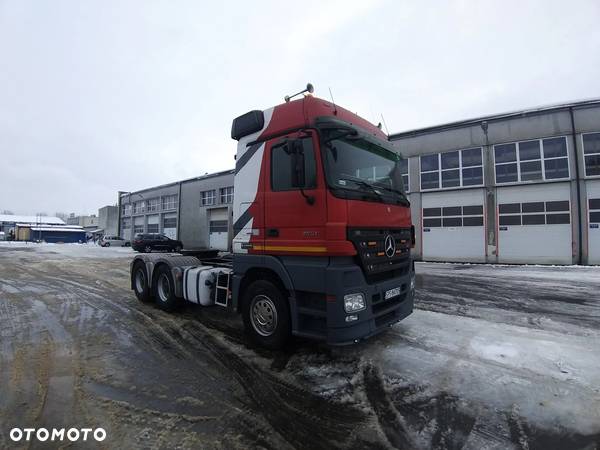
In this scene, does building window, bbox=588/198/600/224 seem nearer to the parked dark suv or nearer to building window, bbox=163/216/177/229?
the parked dark suv

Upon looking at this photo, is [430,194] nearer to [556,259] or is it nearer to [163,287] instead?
[556,259]

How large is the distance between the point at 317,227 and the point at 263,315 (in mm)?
1669

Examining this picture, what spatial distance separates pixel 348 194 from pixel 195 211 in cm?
3677

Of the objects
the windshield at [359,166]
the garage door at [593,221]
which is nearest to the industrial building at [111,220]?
the windshield at [359,166]

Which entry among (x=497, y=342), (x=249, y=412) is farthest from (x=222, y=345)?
(x=497, y=342)

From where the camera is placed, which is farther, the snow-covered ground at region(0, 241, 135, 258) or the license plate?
the snow-covered ground at region(0, 241, 135, 258)

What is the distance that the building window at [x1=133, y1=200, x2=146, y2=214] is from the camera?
158ft

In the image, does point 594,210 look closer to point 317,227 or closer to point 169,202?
point 317,227

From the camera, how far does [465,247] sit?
66.2 feet

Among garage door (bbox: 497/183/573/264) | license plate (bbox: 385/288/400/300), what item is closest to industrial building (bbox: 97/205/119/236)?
garage door (bbox: 497/183/573/264)

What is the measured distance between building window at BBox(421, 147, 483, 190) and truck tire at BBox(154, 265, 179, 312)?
19307mm

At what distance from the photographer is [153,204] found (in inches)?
1817

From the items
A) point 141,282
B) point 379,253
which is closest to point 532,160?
point 379,253

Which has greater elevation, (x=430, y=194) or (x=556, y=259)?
(x=430, y=194)
